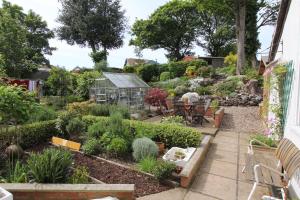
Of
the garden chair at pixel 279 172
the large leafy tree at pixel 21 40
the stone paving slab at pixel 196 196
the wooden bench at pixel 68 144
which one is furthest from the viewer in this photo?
the large leafy tree at pixel 21 40

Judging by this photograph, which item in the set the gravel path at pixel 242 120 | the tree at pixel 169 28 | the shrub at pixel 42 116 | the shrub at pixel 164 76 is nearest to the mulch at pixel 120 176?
the shrub at pixel 42 116

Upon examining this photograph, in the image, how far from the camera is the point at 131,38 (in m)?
40.5

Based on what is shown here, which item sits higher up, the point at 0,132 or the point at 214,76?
the point at 214,76

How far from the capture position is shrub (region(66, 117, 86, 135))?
8.09 meters

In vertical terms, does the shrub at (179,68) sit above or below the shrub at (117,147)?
above

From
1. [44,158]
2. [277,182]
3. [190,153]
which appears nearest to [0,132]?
[44,158]

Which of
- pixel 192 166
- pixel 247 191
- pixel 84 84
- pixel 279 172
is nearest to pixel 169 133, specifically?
pixel 192 166

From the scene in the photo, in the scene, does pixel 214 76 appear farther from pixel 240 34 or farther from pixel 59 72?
pixel 59 72

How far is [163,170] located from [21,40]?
23.7 m

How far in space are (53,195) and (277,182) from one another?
3.51 meters

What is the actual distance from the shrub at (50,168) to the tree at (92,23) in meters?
31.1

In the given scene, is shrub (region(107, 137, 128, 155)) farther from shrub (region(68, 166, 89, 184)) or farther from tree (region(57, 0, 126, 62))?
tree (region(57, 0, 126, 62))

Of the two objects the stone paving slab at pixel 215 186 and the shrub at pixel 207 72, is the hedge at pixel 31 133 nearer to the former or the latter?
the stone paving slab at pixel 215 186

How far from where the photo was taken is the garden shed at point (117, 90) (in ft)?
45.4
